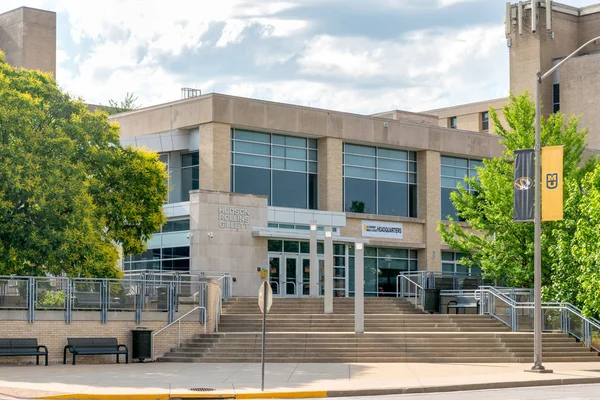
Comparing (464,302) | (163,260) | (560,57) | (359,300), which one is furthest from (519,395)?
(560,57)

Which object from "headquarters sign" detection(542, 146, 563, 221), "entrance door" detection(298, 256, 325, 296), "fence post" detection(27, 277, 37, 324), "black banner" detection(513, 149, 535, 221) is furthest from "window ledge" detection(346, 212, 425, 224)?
"fence post" detection(27, 277, 37, 324)

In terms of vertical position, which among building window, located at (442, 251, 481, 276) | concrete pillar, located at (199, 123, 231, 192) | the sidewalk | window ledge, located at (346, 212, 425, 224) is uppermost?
concrete pillar, located at (199, 123, 231, 192)

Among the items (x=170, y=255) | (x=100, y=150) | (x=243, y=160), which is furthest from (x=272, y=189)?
(x=100, y=150)

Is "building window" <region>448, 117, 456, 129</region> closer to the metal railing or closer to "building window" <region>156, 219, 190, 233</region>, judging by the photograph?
"building window" <region>156, 219, 190, 233</region>

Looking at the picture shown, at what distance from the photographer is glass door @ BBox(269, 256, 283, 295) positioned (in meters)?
44.6

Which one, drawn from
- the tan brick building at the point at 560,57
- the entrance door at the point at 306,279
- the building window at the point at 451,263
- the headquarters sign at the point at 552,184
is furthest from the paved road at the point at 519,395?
the tan brick building at the point at 560,57

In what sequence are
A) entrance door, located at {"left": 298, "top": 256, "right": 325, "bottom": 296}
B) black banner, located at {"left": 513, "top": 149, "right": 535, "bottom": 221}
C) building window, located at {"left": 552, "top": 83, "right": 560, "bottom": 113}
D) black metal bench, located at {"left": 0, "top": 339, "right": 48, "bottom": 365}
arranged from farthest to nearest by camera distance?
building window, located at {"left": 552, "top": 83, "right": 560, "bottom": 113} < entrance door, located at {"left": 298, "top": 256, "right": 325, "bottom": 296} < black metal bench, located at {"left": 0, "top": 339, "right": 48, "bottom": 365} < black banner, located at {"left": 513, "top": 149, "right": 535, "bottom": 221}

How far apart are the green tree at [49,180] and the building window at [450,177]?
2203 centimetres

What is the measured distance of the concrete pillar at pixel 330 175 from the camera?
1849 inches

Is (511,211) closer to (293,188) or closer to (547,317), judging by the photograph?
(547,317)

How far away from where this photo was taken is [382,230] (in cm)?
4912

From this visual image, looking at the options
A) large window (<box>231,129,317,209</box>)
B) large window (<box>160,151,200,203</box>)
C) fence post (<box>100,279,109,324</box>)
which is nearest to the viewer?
fence post (<box>100,279,109,324</box>)

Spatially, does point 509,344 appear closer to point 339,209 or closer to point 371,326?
point 371,326

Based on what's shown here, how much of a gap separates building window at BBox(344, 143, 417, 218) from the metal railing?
13737 millimetres
